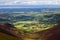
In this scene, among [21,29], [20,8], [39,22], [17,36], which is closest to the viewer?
[17,36]

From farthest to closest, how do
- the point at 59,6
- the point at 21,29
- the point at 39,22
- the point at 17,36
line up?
the point at 59,6
the point at 39,22
the point at 21,29
the point at 17,36

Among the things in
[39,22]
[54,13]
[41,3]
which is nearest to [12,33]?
[39,22]

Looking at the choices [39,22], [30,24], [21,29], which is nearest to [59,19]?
[39,22]

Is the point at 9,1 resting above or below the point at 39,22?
above

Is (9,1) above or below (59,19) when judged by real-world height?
above

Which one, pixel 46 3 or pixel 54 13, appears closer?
pixel 54 13

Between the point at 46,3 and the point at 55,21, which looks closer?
the point at 55,21

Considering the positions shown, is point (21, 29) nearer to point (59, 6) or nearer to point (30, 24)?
point (30, 24)

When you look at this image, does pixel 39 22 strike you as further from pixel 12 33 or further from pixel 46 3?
pixel 46 3

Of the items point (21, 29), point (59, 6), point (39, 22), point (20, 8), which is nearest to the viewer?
point (21, 29)

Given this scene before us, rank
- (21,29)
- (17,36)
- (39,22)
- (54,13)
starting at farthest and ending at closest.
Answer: (54,13)
(39,22)
(21,29)
(17,36)
